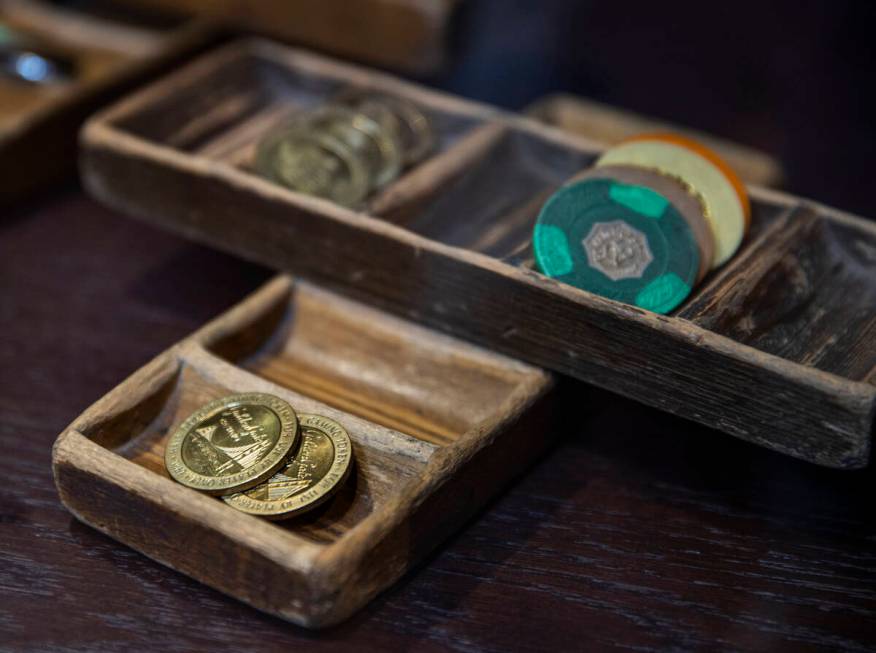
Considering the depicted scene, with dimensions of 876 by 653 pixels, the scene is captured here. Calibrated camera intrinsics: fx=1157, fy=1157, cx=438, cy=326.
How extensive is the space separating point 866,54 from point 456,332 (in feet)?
3.42

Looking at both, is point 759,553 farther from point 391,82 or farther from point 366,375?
point 391,82

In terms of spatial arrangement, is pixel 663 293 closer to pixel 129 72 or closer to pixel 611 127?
pixel 611 127

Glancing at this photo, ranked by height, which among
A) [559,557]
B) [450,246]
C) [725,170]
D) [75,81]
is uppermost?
[725,170]

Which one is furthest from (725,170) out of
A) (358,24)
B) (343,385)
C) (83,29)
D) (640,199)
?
(83,29)

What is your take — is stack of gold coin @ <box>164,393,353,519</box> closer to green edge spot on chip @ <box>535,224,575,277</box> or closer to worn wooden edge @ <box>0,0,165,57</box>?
green edge spot on chip @ <box>535,224,575,277</box>

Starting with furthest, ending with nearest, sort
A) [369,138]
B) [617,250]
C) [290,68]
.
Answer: [290,68] < [369,138] < [617,250]

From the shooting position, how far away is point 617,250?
1177mm

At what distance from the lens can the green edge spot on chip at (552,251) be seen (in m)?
1.17

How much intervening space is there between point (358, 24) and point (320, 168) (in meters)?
0.46

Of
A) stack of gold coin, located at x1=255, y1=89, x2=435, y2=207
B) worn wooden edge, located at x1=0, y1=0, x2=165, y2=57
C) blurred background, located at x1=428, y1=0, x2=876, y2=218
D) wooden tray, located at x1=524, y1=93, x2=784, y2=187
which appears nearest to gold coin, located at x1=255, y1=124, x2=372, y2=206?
stack of gold coin, located at x1=255, y1=89, x2=435, y2=207

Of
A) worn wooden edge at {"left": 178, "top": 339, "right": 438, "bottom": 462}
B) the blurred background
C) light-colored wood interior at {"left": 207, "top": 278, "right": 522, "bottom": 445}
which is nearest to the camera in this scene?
worn wooden edge at {"left": 178, "top": 339, "right": 438, "bottom": 462}

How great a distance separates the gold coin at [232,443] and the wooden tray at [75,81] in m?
0.64

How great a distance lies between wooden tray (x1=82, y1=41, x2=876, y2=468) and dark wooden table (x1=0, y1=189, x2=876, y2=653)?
0.13 m

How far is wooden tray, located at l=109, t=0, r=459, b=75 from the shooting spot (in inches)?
66.6
